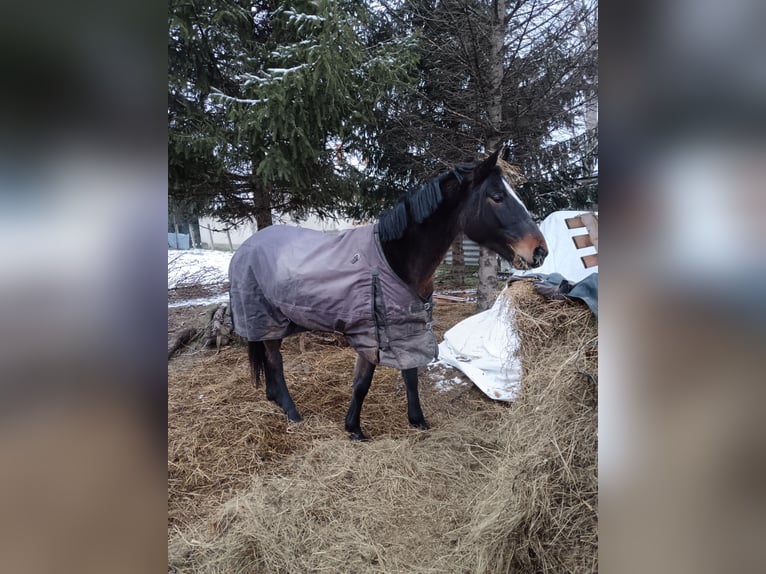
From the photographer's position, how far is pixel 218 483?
1460mm

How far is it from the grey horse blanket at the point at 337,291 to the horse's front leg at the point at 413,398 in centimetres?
20

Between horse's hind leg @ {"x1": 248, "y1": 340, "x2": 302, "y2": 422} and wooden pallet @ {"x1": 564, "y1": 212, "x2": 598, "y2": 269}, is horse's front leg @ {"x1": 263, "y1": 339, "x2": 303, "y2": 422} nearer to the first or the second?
horse's hind leg @ {"x1": 248, "y1": 340, "x2": 302, "y2": 422}

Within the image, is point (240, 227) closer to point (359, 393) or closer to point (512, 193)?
point (359, 393)

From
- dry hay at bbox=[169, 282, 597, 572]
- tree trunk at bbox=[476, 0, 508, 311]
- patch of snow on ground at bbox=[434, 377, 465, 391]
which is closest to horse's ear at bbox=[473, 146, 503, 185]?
tree trunk at bbox=[476, 0, 508, 311]

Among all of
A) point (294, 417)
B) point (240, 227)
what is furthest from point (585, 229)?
point (294, 417)

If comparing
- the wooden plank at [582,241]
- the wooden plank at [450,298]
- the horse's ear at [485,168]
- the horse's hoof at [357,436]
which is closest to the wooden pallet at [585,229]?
the wooden plank at [582,241]

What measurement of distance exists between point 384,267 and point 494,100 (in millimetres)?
948

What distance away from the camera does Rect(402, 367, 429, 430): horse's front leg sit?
1820 millimetres

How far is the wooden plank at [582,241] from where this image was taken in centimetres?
144

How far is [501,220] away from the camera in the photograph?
153 cm

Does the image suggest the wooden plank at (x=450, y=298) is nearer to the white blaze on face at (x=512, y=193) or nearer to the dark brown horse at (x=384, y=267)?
the dark brown horse at (x=384, y=267)
